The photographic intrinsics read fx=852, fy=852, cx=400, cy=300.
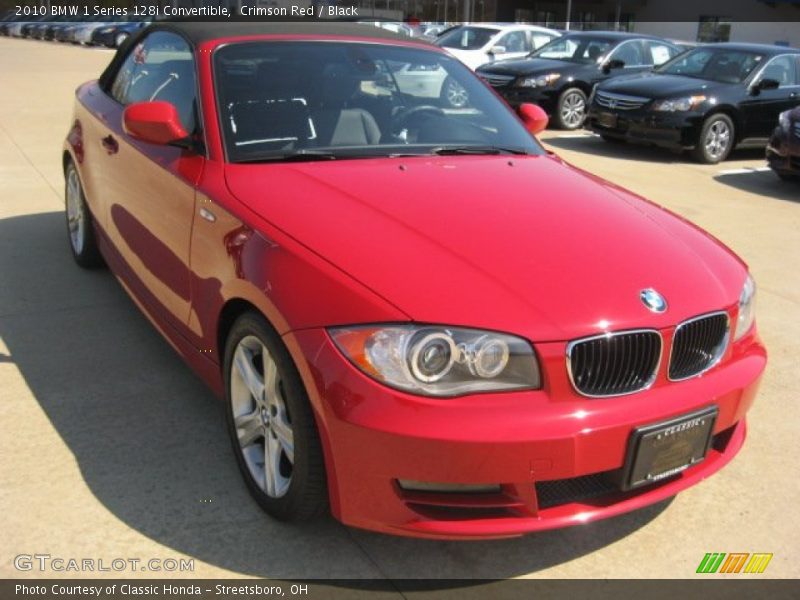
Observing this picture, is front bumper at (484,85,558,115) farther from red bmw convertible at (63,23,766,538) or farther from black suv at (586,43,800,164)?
red bmw convertible at (63,23,766,538)

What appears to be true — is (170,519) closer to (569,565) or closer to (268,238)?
(268,238)

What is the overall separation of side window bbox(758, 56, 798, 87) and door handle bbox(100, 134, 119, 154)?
9.42m

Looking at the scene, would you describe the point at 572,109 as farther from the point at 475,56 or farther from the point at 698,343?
the point at 698,343

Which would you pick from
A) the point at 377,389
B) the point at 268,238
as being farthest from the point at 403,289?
the point at 268,238

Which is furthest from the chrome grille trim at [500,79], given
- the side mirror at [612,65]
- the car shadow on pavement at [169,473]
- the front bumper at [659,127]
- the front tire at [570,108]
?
the car shadow on pavement at [169,473]

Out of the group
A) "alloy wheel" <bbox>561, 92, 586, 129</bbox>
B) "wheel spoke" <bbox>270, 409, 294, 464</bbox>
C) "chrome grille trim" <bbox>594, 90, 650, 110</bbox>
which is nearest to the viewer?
"wheel spoke" <bbox>270, 409, 294, 464</bbox>

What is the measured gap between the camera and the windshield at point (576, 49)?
1381 cm

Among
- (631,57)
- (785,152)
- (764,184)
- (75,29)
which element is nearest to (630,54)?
(631,57)

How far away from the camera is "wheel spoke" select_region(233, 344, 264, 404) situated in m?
2.85

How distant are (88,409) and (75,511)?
0.79m

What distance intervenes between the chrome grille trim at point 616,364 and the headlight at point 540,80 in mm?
11144

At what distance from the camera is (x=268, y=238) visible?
2777mm

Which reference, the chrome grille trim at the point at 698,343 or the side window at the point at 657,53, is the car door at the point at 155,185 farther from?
the side window at the point at 657,53

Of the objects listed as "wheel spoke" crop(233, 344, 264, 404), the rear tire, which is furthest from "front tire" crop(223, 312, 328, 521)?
the rear tire
